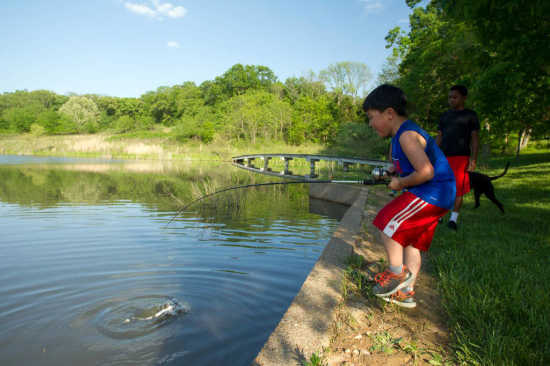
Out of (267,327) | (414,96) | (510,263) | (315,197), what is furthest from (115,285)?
(414,96)

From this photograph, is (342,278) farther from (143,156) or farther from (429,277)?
(143,156)

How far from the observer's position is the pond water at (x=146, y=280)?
3250 mm

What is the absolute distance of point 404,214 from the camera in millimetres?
2678

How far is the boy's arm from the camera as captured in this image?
2514 millimetres

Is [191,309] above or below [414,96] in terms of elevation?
below

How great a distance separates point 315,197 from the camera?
47.5 ft

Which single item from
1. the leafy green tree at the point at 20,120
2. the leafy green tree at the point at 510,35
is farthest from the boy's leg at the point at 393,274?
the leafy green tree at the point at 20,120

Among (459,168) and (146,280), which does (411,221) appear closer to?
(459,168)

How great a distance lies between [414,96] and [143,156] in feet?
103

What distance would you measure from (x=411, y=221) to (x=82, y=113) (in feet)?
321

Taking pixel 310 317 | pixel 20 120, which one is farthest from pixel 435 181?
pixel 20 120

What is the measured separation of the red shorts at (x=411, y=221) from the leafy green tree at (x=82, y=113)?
276 ft

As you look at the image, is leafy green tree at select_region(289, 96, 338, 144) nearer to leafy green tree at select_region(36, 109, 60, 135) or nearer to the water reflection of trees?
the water reflection of trees

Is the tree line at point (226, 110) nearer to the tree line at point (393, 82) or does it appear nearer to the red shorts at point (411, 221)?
the tree line at point (393, 82)
